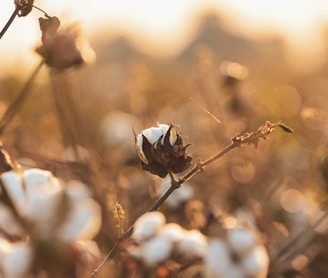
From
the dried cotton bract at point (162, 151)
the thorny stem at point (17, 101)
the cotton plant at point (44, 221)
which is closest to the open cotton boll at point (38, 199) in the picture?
the cotton plant at point (44, 221)

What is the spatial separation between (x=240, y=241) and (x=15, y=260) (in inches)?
16.4

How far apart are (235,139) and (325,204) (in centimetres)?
75

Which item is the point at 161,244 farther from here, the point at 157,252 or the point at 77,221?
the point at 77,221

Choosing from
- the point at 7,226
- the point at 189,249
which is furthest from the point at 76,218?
the point at 189,249

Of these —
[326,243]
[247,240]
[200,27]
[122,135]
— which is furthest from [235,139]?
[200,27]

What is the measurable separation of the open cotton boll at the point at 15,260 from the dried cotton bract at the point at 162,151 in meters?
0.26

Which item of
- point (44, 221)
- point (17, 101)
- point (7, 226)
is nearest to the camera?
point (44, 221)

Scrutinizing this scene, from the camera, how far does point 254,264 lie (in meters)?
1.19

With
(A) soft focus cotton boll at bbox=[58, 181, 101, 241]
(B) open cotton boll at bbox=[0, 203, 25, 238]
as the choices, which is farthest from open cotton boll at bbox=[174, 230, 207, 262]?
(A) soft focus cotton boll at bbox=[58, 181, 101, 241]

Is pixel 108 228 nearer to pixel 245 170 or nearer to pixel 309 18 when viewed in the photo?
pixel 245 170

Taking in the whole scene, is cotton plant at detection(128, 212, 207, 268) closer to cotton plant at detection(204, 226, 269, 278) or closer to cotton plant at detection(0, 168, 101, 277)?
cotton plant at detection(204, 226, 269, 278)

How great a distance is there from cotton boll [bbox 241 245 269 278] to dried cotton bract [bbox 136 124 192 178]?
0.48ft

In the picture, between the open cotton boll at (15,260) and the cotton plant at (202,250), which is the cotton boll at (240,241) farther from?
the open cotton boll at (15,260)

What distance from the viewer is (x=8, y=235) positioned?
1026mm
